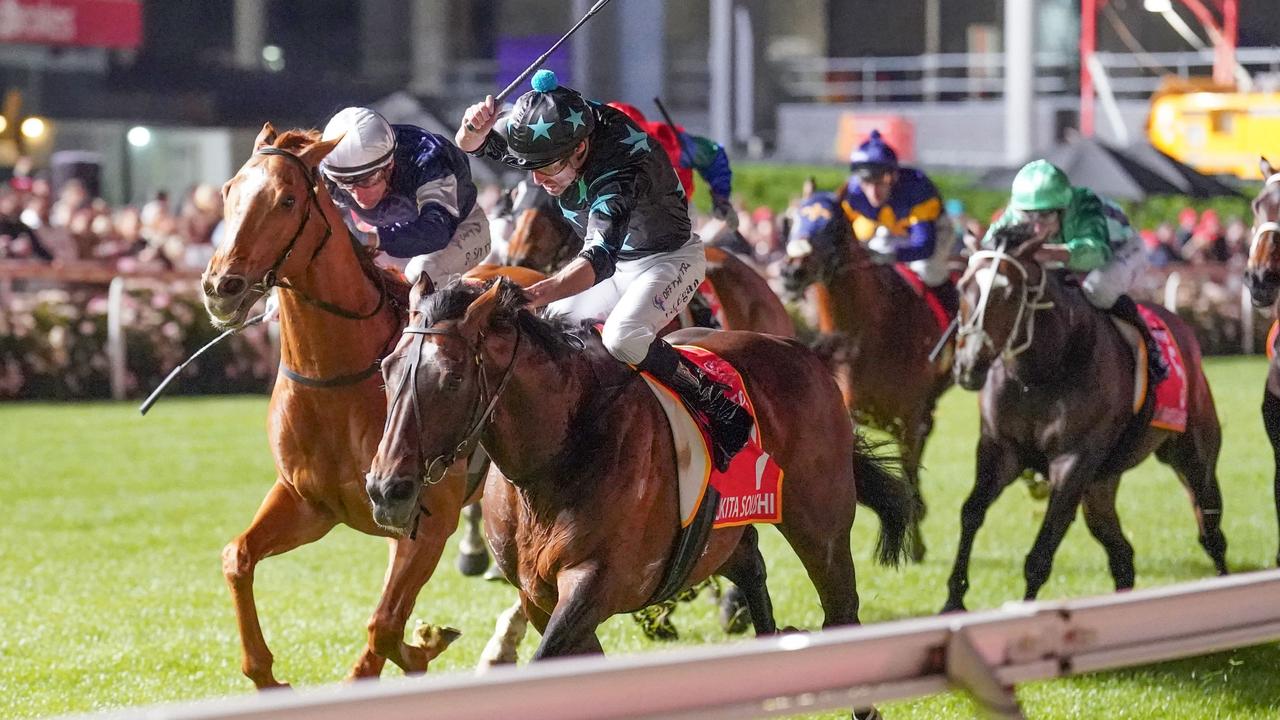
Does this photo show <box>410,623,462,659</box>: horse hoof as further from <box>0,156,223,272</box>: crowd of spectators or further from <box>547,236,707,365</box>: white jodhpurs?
<box>0,156,223,272</box>: crowd of spectators

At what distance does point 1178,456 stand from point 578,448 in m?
4.21

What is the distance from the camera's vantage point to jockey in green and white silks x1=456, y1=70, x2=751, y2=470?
15.0 ft

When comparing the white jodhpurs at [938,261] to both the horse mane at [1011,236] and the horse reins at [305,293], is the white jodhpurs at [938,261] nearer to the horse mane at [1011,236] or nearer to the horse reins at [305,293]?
the horse mane at [1011,236]

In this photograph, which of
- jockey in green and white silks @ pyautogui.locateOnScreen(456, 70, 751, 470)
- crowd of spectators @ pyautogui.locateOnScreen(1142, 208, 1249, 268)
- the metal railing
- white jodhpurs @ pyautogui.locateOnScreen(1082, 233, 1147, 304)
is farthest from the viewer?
the metal railing

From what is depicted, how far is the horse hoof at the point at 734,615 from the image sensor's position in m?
6.72

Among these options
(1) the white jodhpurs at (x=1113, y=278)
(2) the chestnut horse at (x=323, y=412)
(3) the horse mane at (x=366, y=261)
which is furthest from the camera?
(1) the white jodhpurs at (x=1113, y=278)

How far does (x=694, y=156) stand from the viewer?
26.5 ft

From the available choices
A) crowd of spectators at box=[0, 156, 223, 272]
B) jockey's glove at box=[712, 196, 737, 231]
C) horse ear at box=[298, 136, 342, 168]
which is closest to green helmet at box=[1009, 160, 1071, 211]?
jockey's glove at box=[712, 196, 737, 231]

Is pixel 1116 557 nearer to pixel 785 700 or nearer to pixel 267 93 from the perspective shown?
pixel 785 700

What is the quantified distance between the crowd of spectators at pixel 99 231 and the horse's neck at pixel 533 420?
12156mm

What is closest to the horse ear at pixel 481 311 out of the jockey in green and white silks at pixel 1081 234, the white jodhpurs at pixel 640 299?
the white jodhpurs at pixel 640 299

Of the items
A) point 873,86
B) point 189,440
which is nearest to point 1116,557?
point 189,440

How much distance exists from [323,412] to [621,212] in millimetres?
1253

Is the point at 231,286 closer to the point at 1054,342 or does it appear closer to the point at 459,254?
the point at 459,254
